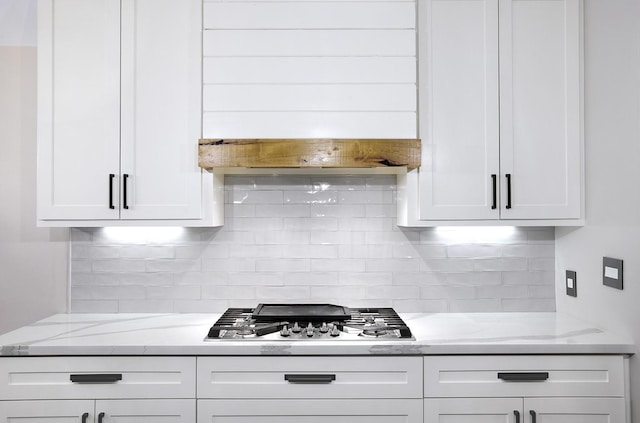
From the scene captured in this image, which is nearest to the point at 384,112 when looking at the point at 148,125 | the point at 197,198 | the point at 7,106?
the point at 197,198

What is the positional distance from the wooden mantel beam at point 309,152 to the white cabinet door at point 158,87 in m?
0.20

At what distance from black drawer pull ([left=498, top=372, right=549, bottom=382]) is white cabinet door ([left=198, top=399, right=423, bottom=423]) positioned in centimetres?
41

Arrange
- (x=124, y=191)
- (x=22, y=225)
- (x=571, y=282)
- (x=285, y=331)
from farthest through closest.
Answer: (x=22, y=225) → (x=571, y=282) → (x=124, y=191) → (x=285, y=331)

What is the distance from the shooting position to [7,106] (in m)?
2.49

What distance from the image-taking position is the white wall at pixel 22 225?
249cm

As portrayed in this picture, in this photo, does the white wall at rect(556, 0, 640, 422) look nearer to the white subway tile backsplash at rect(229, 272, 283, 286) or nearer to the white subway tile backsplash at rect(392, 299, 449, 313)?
the white subway tile backsplash at rect(392, 299, 449, 313)

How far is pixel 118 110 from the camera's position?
7.22 feet

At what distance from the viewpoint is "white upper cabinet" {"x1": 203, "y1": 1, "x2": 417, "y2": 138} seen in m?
2.19

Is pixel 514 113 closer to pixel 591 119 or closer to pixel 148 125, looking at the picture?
pixel 591 119

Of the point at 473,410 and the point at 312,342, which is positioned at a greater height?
the point at 312,342

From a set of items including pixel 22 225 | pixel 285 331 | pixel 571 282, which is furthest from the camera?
pixel 22 225

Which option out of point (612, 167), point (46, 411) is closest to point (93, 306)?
point (46, 411)

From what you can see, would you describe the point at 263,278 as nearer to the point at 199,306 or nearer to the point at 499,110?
the point at 199,306

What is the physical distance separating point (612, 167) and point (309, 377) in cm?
154
